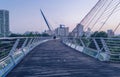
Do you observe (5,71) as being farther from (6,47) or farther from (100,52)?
(100,52)

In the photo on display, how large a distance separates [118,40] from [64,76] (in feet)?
19.6

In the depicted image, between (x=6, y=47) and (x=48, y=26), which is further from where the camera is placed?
(x=48, y=26)

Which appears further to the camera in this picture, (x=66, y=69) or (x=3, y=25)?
(x=3, y=25)

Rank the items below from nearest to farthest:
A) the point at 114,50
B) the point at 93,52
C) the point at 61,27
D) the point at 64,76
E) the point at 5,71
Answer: the point at 64,76
the point at 5,71
the point at 114,50
the point at 93,52
the point at 61,27

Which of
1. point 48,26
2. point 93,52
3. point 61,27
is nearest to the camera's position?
point 93,52

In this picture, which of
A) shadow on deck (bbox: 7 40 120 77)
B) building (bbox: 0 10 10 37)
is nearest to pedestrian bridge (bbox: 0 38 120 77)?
shadow on deck (bbox: 7 40 120 77)

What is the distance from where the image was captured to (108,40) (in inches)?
512

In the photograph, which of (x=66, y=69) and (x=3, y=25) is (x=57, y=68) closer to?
(x=66, y=69)

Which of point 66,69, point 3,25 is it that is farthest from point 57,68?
point 3,25

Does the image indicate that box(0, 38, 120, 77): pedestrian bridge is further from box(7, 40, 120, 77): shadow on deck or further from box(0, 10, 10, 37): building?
box(0, 10, 10, 37): building

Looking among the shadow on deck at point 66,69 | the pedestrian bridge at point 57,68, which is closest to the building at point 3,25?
the pedestrian bridge at point 57,68

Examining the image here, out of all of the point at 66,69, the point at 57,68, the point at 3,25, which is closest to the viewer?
the point at 66,69

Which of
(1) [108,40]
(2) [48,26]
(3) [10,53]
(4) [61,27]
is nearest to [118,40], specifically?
(1) [108,40]

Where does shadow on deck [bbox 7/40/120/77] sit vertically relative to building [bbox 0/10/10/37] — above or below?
below
